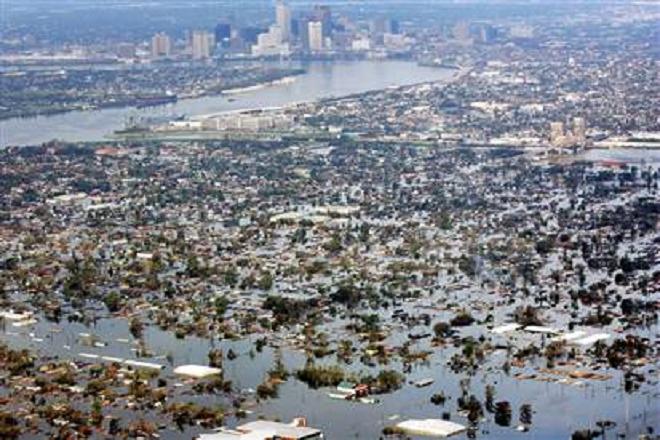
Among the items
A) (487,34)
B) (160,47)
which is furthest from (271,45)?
→ (487,34)

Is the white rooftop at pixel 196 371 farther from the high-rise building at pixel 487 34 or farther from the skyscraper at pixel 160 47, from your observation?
the high-rise building at pixel 487 34

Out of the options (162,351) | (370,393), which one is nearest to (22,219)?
(162,351)

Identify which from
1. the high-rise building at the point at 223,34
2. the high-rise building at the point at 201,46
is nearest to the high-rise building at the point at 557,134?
the high-rise building at the point at 201,46

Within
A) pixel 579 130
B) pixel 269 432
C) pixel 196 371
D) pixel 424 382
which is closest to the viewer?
pixel 269 432

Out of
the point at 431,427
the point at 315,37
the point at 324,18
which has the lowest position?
the point at 315,37

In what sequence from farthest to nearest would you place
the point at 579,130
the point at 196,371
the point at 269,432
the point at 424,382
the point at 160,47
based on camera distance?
the point at 160,47 < the point at 579,130 < the point at 196,371 < the point at 424,382 < the point at 269,432

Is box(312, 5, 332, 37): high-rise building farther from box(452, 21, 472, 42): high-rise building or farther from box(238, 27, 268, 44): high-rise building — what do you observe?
box(452, 21, 472, 42): high-rise building

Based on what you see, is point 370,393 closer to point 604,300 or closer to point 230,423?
point 230,423

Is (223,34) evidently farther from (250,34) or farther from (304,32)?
(304,32)
